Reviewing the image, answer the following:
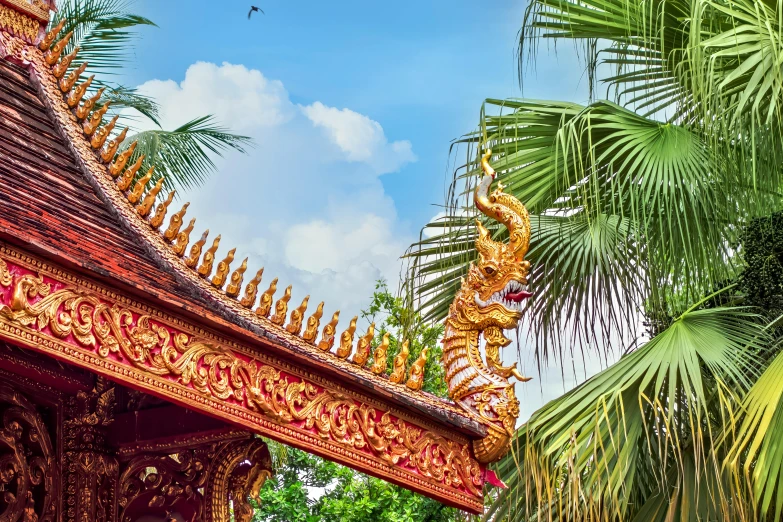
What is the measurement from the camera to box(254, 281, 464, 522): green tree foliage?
1139 centimetres

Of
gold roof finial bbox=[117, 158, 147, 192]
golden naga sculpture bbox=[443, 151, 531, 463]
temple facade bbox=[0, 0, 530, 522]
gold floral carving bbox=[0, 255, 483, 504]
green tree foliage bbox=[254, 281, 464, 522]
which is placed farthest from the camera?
green tree foliage bbox=[254, 281, 464, 522]

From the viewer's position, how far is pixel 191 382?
153 inches

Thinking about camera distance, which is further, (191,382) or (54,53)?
(54,53)

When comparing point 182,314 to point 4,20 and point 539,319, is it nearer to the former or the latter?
point 4,20

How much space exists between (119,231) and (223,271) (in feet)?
1.50

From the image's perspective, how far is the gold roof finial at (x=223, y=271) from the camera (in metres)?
4.82

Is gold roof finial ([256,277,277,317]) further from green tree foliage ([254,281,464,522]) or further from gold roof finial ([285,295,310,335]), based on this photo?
green tree foliage ([254,281,464,522])

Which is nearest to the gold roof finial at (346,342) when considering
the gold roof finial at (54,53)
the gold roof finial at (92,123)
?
the gold roof finial at (92,123)

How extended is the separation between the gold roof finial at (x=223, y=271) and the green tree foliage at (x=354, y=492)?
575cm

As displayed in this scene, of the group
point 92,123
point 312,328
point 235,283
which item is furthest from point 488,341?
point 92,123

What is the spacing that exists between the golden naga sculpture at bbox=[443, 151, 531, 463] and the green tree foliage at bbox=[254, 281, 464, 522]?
5578 mm

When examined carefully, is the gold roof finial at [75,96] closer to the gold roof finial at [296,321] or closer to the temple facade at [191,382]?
the temple facade at [191,382]

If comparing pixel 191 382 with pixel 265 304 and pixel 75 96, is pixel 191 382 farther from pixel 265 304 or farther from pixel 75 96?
pixel 75 96

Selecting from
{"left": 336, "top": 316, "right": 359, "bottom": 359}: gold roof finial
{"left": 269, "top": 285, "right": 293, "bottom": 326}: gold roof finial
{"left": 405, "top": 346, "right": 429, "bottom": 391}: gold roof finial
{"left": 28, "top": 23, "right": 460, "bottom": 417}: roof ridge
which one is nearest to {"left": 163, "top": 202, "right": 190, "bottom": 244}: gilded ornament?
{"left": 28, "top": 23, "right": 460, "bottom": 417}: roof ridge
